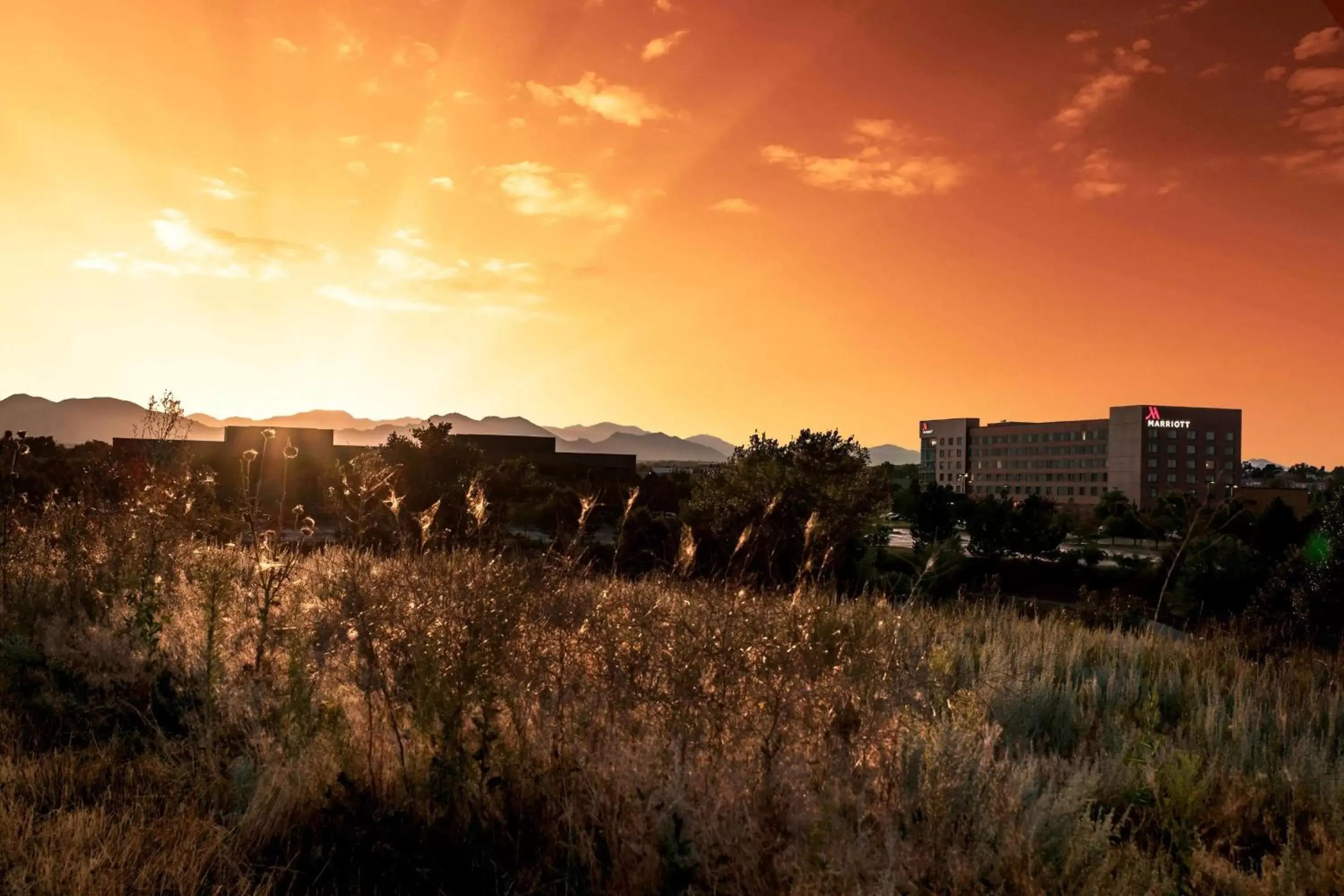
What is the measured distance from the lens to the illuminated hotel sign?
144125mm

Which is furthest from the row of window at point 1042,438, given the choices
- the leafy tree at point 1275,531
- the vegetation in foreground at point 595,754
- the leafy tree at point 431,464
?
the vegetation in foreground at point 595,754

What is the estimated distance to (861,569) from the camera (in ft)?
56.6

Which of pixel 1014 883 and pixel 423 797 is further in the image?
pixel 423 797

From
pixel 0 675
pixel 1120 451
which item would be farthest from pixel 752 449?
pixel 1120 451

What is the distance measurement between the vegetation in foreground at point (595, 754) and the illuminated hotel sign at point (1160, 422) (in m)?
153

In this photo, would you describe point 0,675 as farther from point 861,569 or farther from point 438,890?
point 861,569

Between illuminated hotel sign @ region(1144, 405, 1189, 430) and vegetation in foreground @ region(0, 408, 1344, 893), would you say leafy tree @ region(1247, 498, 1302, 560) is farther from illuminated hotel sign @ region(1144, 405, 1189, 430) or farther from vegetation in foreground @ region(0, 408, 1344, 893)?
illuminated hotel sign @ region(1144, 405, 1189, 430)

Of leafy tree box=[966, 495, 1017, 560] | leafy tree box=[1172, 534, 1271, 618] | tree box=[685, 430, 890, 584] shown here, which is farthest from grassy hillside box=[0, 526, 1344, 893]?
leafy tree box=[966, 495, 1017, 560]

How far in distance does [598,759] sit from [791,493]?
1326 centimetres

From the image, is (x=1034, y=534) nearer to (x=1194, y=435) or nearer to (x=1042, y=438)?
(x=1042, y=438)

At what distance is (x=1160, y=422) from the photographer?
477 ft

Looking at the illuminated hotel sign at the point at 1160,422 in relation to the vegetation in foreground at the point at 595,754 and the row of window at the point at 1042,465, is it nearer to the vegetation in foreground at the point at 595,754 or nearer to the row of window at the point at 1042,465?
the row of window at the point at 1042,465

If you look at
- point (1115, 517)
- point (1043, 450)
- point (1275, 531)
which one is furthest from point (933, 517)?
point (1043, 450)

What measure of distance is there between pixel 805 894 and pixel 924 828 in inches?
21.9
